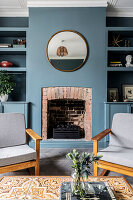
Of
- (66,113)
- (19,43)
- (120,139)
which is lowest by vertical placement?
(120,139)

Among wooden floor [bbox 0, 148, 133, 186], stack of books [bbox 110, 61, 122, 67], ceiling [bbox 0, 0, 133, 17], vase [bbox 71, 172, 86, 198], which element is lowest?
wooden floor [bbox 0, 148, 133, 186]

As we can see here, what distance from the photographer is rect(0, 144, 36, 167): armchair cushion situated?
186 centimetres

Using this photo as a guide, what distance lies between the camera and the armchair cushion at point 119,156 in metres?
1.80

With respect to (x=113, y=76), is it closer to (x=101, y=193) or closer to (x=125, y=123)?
(x=125, y=123)

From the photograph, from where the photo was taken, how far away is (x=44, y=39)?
130 inches

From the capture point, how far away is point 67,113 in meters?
3.82

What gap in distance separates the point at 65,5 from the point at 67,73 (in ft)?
4.34

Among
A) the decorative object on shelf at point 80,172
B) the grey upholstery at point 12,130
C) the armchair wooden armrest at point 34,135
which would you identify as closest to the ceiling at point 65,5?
the grey upholstery at point 12,130

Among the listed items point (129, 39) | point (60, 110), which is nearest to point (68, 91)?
point (60, 110)

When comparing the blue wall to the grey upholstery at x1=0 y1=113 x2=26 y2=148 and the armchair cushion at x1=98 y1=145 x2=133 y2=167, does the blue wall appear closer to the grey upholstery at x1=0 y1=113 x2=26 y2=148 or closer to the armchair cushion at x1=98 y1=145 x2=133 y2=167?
the grey upholstery at x1=0 y1=113 x2=26 y2=148

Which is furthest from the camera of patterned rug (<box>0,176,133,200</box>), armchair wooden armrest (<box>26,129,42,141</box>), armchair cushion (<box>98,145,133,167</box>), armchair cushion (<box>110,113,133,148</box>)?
armchair cushion (<box>110,113,133,148</box>)

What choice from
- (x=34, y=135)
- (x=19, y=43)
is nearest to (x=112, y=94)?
(x=34, y=135)

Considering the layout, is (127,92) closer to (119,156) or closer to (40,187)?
(119,156)

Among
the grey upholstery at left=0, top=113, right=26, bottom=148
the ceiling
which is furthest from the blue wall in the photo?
the grey upholstery at left=0, top=113, right=26, bottom=148
